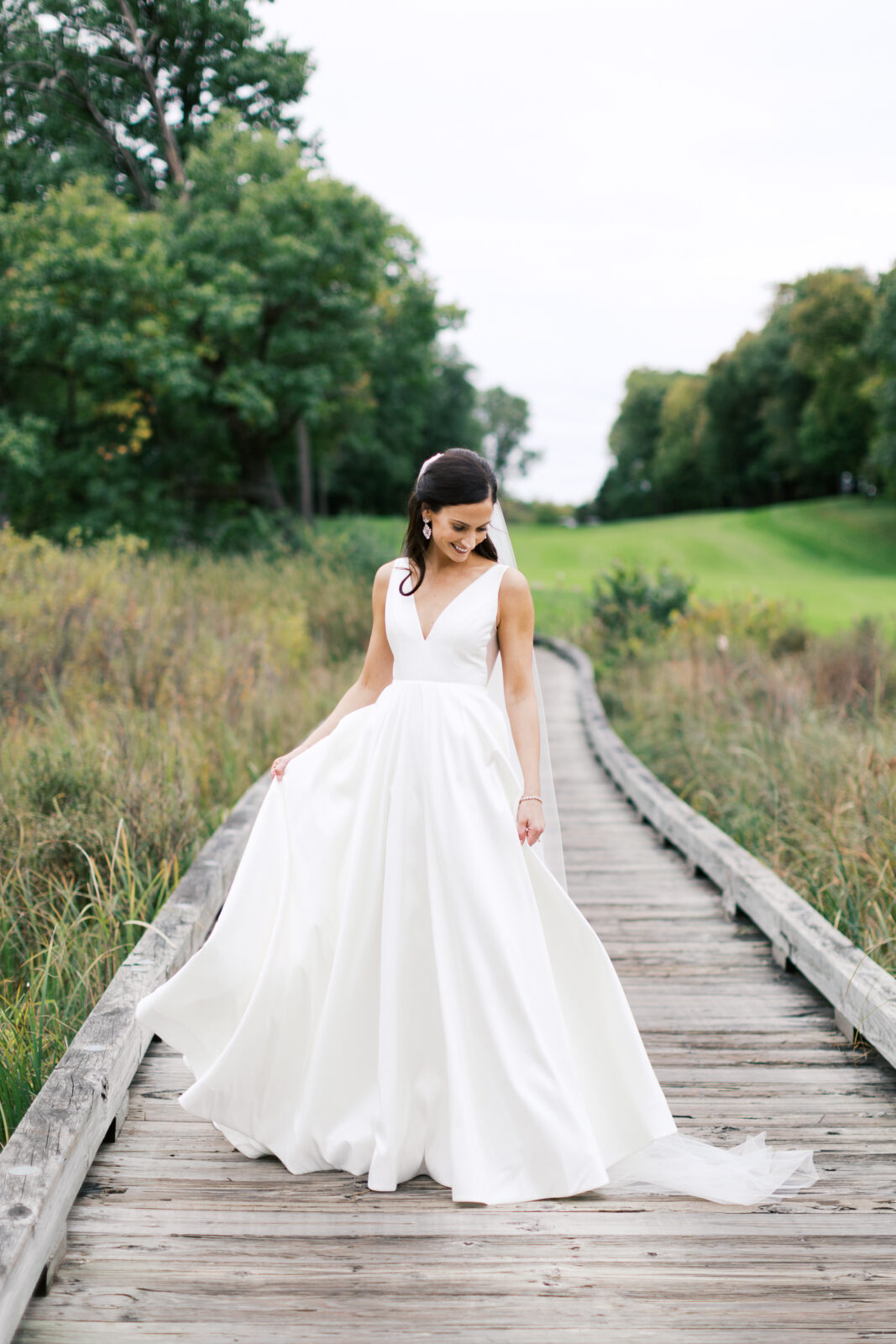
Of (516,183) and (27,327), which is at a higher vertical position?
(516,183)

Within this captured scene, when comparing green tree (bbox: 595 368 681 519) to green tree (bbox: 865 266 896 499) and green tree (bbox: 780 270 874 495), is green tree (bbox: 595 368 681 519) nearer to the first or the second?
green tree (bbox: 780 270 874 495)

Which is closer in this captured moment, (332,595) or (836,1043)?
(836,1043)

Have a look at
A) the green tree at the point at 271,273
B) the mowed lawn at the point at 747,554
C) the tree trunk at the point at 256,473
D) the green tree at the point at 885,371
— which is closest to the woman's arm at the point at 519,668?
the green tree at the point at 271,273

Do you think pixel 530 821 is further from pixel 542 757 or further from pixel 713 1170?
pixel 713 1170

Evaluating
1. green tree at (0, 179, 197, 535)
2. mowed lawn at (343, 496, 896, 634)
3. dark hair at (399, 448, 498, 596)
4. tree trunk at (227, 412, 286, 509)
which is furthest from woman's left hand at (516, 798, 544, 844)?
tree trunk at (227, 412, 286, 509)

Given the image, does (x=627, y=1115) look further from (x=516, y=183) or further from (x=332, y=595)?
(x=516, y=183)

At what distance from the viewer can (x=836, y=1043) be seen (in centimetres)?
324

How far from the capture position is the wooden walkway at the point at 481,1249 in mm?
1911

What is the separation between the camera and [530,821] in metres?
2.54

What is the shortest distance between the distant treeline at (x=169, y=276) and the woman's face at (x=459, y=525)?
14118 mm

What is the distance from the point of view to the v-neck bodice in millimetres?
2617

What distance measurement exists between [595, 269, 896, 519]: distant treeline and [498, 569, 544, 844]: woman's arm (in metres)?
32.7

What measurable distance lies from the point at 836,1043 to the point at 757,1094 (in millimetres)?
496

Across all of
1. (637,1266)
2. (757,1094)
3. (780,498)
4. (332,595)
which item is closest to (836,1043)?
(757,1094)
